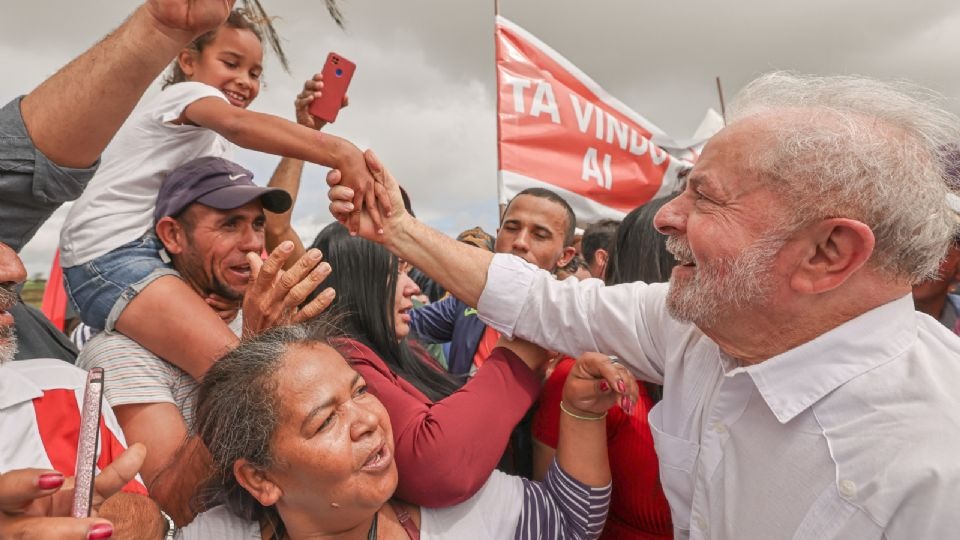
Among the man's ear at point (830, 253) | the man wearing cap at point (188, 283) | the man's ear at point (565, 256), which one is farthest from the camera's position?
the man's ear at point (565, 256)

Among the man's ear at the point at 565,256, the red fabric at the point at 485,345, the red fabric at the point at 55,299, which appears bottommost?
the red fabric at the point at 55,299

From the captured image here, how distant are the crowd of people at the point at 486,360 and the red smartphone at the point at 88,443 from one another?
0.13 ft

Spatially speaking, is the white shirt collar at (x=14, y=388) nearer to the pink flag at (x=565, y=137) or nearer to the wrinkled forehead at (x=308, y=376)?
the wrinkled forehead at (x=308, y=376)

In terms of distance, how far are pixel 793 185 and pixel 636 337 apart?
0.67 meters

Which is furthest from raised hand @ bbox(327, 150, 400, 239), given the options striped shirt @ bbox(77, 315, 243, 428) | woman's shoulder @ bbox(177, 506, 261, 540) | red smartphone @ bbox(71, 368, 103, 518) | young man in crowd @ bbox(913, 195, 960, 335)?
young man in crowd @ bbox(913, 195, 960, 335)

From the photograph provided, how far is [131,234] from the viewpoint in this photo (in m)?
2.43

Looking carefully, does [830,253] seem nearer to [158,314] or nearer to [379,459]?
[379,459]

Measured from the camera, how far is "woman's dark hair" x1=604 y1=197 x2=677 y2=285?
7.27 ft

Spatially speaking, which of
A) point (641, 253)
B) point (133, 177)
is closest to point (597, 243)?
point (641, 253)

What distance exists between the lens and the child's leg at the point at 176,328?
2062 mm

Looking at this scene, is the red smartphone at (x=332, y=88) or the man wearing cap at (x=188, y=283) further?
the red smartphone at (x=332, y=88)

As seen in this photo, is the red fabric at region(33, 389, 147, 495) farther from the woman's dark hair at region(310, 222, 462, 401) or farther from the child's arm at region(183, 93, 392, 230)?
the child's arm at region(183, 93, 392, 230)

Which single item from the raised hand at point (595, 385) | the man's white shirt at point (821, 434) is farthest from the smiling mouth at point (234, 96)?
the man's white shirt at point (821, 434)

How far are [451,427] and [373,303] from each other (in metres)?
0.76
